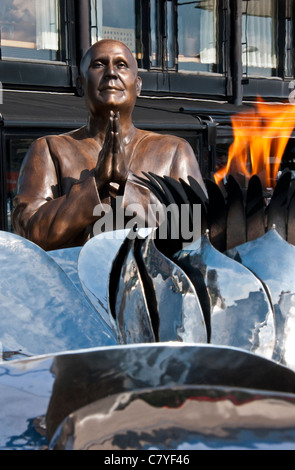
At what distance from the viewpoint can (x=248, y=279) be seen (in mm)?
939

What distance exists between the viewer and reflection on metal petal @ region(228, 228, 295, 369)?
0.95 m

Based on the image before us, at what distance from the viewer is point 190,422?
66 cm

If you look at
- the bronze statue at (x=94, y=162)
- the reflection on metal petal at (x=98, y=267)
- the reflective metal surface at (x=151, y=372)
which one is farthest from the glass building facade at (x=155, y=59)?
the reflective metal surface at (x=151, y=372)

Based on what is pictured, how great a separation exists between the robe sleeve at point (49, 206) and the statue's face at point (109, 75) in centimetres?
22

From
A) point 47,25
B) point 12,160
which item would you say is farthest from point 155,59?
point 12,160

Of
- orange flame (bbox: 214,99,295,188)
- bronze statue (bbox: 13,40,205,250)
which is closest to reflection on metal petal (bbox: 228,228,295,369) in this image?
bronze statue (bbox: 13,40,205,250)

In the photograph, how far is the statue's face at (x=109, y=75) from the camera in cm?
178

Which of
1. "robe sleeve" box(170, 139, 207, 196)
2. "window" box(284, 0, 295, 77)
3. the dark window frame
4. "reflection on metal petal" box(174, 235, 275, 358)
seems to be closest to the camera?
"reflection on metal petal" box(174, 235, 275, 358)

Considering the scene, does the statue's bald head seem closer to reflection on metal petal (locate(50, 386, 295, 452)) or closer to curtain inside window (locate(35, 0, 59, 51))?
reflection on metal petal (locate(50, 386, 295, 452))

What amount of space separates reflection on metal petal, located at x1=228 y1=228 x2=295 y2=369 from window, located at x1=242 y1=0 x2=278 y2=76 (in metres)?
11.1

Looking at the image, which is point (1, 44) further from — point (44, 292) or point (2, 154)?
point (44, 292)

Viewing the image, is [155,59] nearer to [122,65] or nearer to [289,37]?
[289,37]

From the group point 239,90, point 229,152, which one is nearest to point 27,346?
point 229,152

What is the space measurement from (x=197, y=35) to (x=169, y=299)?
10.6m
